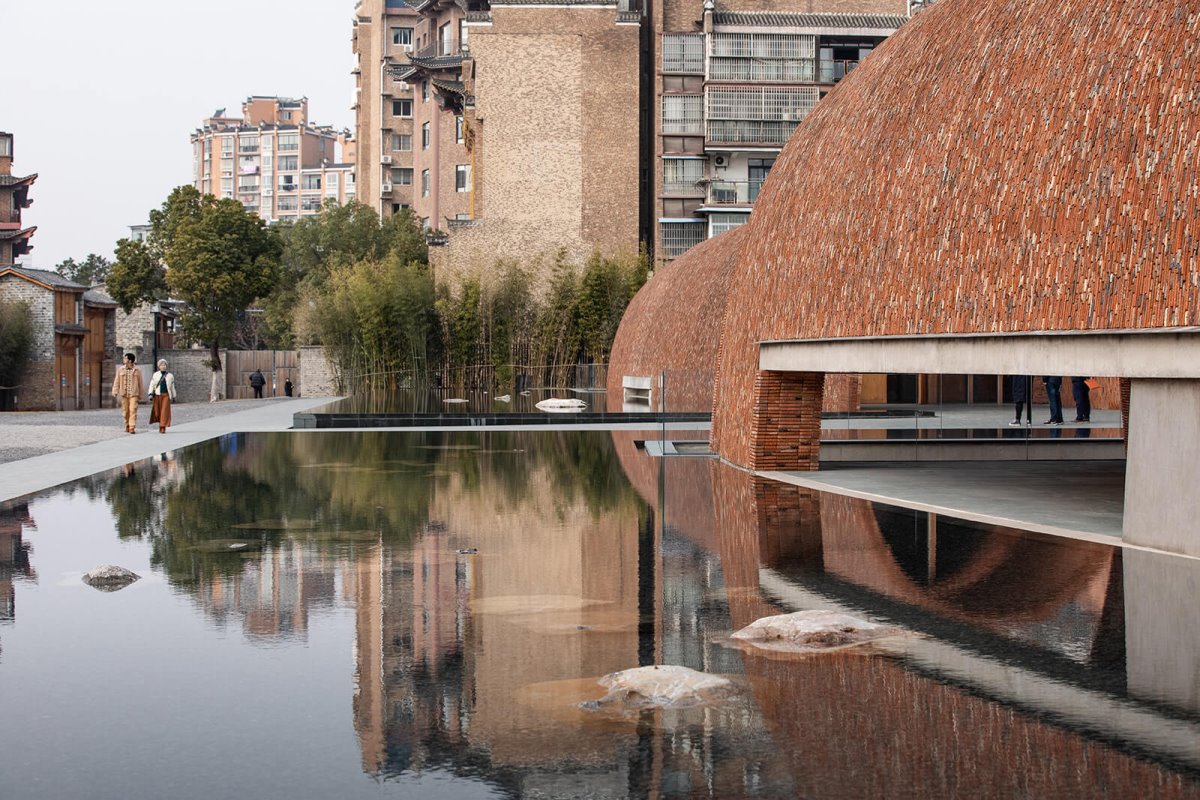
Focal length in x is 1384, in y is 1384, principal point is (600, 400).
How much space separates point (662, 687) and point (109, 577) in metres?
4.70

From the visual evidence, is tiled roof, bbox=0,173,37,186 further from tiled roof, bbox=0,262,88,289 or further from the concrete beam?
the concrete beam

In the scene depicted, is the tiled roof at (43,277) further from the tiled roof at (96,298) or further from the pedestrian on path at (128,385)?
the pedestrian on path at (128,385)

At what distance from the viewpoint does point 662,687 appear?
5.93 meters

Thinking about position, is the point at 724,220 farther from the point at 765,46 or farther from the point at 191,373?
the point at 191,373

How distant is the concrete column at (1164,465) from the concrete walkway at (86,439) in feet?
34.9

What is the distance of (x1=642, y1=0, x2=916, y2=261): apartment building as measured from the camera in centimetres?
5025

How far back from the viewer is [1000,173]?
11523 mm

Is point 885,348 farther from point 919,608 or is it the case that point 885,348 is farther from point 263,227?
point 263,227

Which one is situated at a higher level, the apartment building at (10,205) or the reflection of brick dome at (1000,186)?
the apartment building at (10,205)

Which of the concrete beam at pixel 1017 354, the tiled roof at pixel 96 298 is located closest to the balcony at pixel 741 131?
the tiled roof at pixel 96 298

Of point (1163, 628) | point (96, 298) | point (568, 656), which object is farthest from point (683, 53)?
point (568, 656)

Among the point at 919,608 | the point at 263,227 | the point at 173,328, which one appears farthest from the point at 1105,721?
the point at 173,328

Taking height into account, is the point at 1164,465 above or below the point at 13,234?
below

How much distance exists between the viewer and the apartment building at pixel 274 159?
5349 inches
